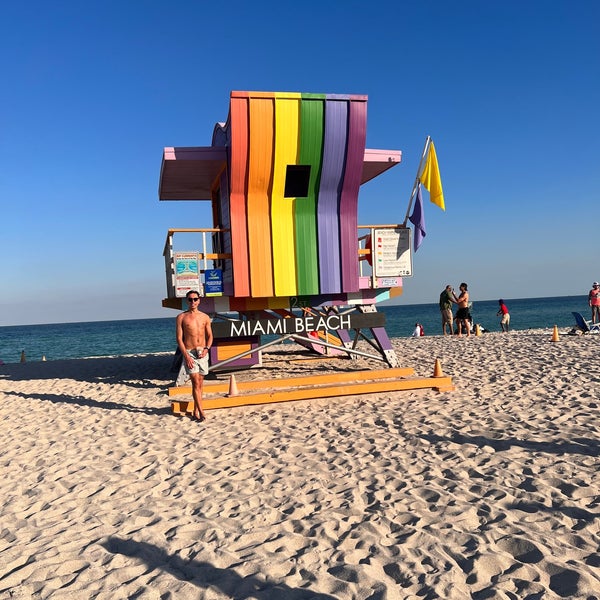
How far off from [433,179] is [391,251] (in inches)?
67.8

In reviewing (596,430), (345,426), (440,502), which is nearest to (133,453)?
(345,426)

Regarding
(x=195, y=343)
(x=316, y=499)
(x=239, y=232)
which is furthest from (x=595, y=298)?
(x=316, y=499)

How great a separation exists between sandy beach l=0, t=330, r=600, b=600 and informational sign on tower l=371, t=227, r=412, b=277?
2816 mm

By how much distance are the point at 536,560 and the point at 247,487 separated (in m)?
2.90

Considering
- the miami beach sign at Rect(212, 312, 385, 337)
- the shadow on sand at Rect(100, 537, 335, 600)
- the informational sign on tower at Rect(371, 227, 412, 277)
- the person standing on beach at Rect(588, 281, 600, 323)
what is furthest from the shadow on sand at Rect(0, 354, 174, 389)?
the person standing on beach at Rect(588, 281, 600, 323)

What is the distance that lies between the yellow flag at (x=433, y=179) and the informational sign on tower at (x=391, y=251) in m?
0.87

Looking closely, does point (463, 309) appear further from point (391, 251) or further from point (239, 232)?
point (239, 232)

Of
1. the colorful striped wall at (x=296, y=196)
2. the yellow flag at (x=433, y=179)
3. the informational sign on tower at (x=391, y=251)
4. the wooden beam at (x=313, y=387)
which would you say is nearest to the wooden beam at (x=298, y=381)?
the wooden beam at (x=313, y=387)

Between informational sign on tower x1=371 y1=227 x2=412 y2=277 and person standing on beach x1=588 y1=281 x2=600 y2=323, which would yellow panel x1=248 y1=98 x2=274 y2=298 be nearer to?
informational sign on tower x1=371 y1=227 x2=412 y2=277

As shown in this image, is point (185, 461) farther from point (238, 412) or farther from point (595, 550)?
point (595, 550)

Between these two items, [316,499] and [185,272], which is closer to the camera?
[316,499]

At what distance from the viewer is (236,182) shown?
1039 centimetres

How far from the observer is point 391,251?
11.4 metres

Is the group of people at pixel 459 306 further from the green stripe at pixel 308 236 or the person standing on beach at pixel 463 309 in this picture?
the green stripe at pixel 308 236
